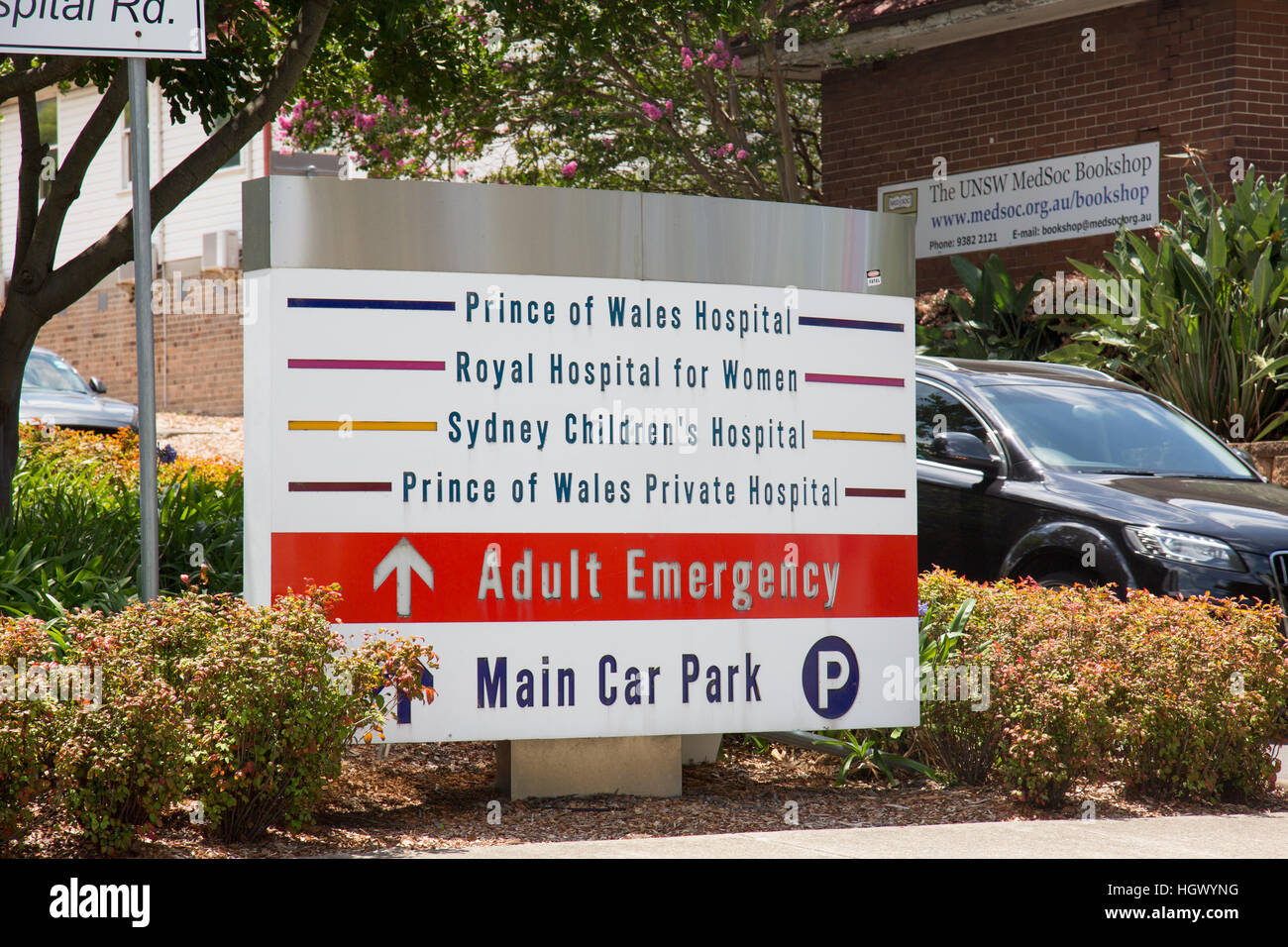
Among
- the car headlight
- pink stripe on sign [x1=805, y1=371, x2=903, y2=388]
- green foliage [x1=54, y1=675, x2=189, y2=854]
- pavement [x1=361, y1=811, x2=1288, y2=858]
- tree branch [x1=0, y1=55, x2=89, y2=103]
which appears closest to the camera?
green foliage [x1=54, y1=675, x2=189, y2=854]

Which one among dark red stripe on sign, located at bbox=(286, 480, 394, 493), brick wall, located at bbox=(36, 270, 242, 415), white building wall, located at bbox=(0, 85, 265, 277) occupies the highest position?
white building wall, located at bbox=(0, 85, 265, 277)

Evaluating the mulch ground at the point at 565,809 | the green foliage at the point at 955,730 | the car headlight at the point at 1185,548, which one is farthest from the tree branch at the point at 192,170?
the car headlight at the point at 1185,548

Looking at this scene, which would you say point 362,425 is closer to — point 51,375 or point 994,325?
point 994,325

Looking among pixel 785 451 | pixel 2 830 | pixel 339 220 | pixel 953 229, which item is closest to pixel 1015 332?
pixel 953 229

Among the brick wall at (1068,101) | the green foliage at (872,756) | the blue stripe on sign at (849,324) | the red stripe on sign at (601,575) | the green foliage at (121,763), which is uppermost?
the brick wall at (1068,101)

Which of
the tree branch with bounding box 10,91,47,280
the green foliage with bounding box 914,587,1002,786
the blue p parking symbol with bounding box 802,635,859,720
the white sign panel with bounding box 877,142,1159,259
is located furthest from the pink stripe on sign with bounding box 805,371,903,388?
the white sign panel with bounding box 877,142,1159,259

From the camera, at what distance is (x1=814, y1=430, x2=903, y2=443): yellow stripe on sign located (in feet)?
20.1

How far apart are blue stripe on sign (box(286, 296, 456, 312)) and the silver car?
9.17 m

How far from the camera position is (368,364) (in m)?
5.56

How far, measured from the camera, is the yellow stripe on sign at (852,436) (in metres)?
6.12

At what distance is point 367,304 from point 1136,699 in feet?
10.6

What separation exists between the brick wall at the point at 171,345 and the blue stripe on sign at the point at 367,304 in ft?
61.8

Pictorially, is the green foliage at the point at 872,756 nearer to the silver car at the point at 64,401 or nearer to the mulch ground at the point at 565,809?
the mulch ground at the point at 565,809

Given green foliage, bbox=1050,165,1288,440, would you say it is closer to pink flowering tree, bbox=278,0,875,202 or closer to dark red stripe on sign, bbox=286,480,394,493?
pink flowering tree, bbox=278,0,875,202
